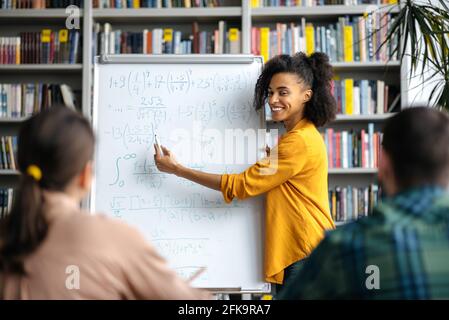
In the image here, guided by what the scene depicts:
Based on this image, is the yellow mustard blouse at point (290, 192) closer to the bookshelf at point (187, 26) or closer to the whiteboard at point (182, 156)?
the whiteboard at point (182, 156)

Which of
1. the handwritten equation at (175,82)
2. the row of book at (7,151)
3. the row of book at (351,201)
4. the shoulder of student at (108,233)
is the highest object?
the handwritten equation at (175,82)

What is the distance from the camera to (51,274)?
122cm

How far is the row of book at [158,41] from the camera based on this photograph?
154 inches

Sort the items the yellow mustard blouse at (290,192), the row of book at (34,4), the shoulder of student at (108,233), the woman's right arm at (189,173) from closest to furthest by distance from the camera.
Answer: the shoulder of student at (108,233), the yellow mustard blouse at (290,192), the woman's right arm at (189,173), the row of book at (34,4)

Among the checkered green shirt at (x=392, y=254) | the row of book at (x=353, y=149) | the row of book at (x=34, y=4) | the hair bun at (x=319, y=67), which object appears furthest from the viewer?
the row of book at (x=34, y=4)

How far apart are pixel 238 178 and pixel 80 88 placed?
1.94 meters

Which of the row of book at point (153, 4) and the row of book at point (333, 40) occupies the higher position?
the row of book at point (153, 4)

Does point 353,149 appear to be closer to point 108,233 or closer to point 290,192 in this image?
point 290,192

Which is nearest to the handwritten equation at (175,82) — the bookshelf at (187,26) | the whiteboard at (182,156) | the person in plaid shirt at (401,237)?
the whiteboard at (182,156)

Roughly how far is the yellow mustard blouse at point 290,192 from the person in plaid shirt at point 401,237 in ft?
3.90

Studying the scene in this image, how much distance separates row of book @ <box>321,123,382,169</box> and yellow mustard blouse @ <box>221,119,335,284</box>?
1.38m

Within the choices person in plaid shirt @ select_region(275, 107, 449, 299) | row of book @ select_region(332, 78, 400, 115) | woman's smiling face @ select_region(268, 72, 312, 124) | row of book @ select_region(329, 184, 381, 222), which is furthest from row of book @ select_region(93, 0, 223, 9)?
person in plaid shirt @ select_region(275, 107, 449, 299)
